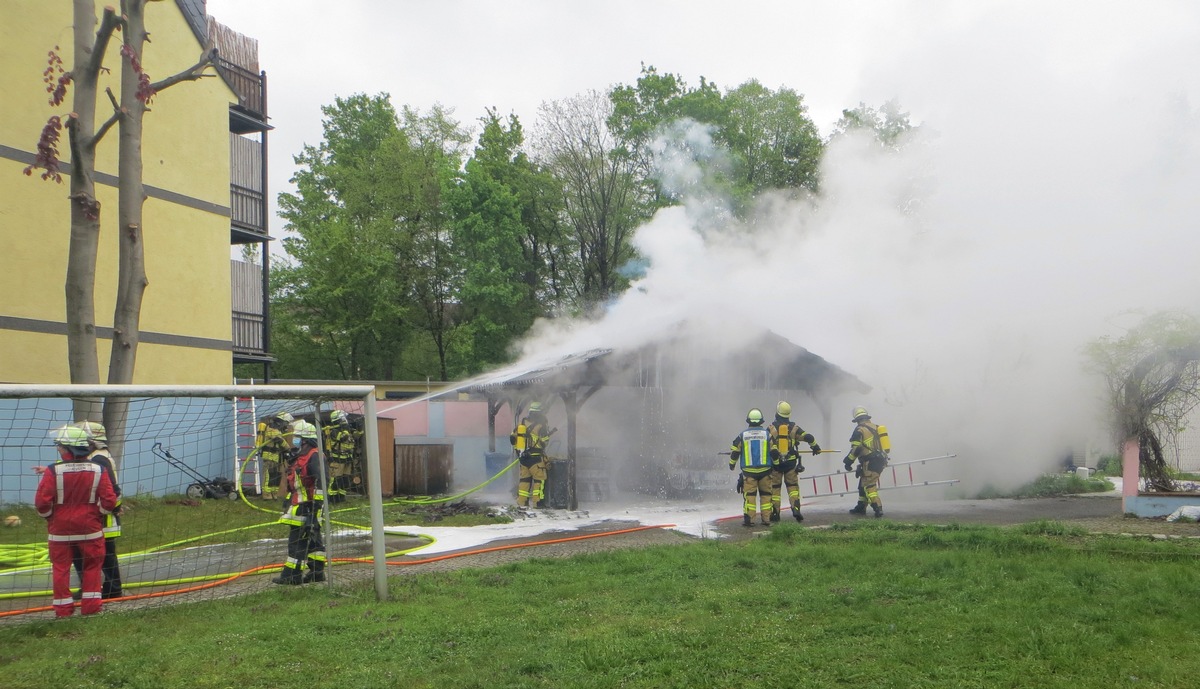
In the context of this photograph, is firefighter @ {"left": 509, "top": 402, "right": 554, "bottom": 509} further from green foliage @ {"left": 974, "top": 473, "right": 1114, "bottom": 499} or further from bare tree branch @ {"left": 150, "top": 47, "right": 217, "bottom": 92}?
green foliage @ {"left": 974, "top": 473, "right": 1114, "bottom": 499}

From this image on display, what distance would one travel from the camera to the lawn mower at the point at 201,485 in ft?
51.7

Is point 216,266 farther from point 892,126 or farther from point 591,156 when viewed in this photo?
point 892,126

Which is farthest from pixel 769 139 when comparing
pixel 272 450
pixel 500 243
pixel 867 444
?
pixel 272 450

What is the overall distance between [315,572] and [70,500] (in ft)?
8.01

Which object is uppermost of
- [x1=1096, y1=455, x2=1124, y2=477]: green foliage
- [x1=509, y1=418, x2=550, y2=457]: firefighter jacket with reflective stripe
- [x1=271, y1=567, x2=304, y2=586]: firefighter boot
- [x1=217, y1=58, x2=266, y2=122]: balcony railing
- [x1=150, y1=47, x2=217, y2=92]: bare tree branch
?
[x1=217, y1=58, x2=266, y2=122]: balcony railing

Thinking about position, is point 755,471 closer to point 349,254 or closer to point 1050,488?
point 1050,488

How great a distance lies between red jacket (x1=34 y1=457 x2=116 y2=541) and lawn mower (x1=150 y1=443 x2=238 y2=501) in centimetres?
850

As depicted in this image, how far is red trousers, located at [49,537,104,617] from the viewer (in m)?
7.20

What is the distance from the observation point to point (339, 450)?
1648cm

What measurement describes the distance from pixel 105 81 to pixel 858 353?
1733 centimetres

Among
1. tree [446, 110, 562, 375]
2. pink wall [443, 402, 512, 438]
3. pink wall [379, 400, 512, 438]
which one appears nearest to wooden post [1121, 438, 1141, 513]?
pink wall [379, 400, 512, 438]

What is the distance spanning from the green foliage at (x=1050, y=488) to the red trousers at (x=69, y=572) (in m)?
17.1

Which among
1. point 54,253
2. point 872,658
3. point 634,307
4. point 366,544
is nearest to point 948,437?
point 634,307

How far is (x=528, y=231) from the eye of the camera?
3384cm
